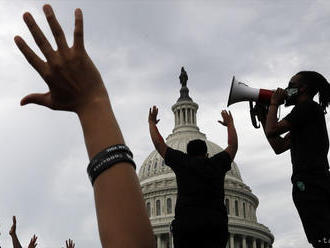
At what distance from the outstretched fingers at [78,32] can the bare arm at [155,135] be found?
217 centimetres

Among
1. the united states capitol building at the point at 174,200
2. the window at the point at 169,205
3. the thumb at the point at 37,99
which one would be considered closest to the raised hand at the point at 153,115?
the thumb at the point at 37,99

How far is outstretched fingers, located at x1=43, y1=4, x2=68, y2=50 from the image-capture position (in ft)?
7.04

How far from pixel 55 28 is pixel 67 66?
6.5 inches

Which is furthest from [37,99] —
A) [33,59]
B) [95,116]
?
[95,116]

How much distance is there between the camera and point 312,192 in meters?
4.07

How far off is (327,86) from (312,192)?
114cm

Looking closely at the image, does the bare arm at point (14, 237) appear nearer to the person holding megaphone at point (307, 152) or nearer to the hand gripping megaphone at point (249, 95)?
the hand gripping megaphone at point (249, 95)

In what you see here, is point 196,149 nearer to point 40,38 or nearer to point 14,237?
point 40,38

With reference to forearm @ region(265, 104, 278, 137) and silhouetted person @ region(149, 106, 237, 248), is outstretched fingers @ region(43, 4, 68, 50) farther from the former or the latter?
forearm @ region(265, 104, 278, 137)

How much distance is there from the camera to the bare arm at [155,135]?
438 cm

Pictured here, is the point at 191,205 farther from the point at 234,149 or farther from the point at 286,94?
the point at 286,94

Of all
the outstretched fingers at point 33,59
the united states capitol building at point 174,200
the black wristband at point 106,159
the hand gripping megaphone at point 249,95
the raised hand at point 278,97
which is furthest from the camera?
the united states capitol building at point 174,200

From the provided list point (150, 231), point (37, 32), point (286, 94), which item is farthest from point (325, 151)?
point (37, 32)

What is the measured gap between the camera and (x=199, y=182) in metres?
3.93
